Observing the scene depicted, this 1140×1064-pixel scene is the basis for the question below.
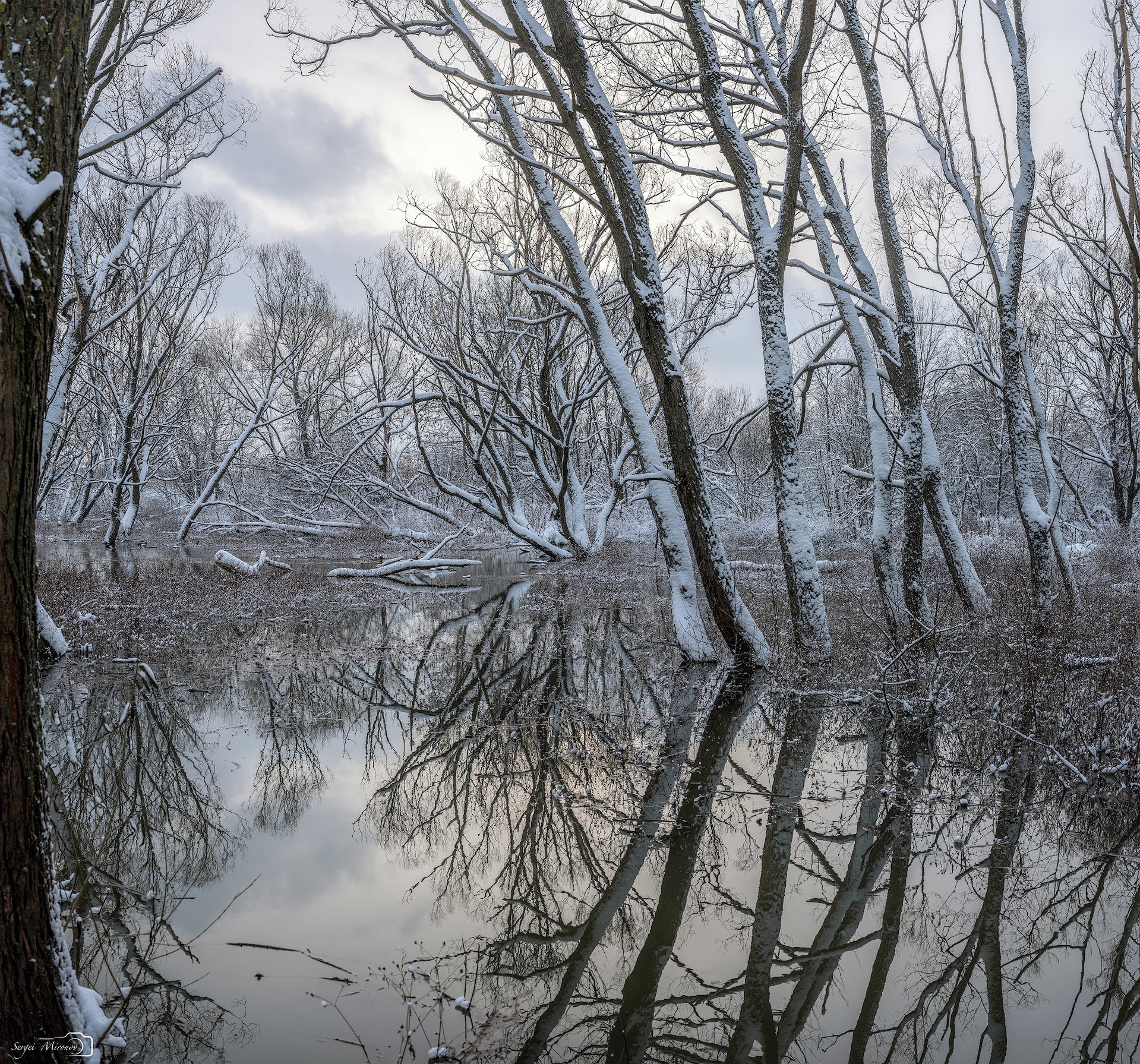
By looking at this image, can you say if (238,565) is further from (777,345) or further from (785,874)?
(785,874)

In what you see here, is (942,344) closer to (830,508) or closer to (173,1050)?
(830,508)

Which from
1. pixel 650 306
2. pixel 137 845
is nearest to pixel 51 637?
pixel 137 845

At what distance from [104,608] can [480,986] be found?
33.8 ft

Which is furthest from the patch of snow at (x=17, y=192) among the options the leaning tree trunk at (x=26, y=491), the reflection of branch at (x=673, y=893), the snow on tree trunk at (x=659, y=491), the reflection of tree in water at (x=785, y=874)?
the snow on tree trunk at (x=659, y=491)

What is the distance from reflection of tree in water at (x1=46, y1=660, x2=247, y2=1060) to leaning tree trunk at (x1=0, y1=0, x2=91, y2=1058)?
2.45 ft

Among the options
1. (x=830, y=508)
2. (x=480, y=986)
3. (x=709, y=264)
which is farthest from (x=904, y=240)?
(x=830, y=508)

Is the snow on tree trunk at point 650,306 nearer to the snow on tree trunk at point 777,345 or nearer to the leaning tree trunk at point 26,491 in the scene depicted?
the snow on tree trunk at point 777,345

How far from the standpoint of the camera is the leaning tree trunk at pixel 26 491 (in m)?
1.99

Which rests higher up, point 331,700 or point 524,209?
point 524,209

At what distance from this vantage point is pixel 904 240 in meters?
15.0

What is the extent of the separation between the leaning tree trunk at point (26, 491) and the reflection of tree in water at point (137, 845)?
747mm

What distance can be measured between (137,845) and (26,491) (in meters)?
2.96

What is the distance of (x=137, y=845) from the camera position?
4.14m

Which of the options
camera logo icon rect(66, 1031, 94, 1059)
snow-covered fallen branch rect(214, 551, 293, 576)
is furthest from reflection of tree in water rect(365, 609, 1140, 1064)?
snow-covered fallen branch rect(214, 551, 293, 576)
